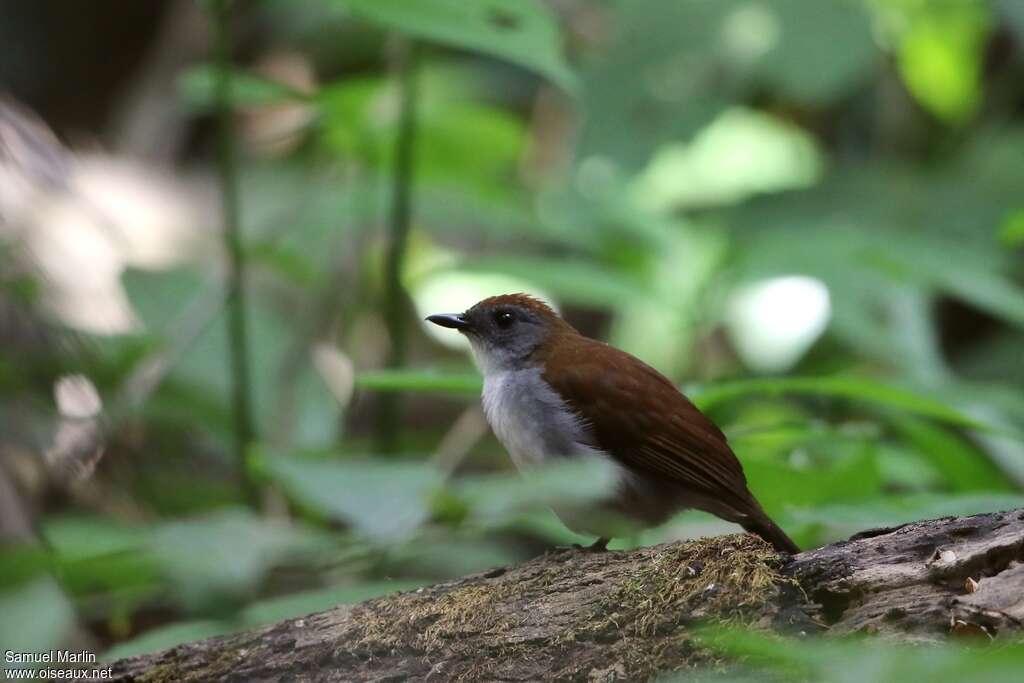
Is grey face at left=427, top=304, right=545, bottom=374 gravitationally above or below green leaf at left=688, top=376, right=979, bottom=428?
above

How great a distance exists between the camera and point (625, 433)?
3396 mm

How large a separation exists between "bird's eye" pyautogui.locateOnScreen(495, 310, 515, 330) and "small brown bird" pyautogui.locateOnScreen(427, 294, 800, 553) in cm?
30

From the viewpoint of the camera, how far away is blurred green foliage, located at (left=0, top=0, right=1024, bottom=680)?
9.46ft

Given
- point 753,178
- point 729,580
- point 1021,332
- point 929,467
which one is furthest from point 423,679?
point 753,178

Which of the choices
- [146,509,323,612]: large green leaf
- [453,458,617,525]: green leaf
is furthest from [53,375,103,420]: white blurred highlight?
[453,458,617,525]: green leaf

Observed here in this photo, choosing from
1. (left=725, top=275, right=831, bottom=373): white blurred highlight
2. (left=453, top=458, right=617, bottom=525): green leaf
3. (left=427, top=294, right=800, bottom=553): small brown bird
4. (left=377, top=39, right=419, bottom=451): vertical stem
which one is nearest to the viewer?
(left=453, top=458, right=617, bottom=525): green leaf

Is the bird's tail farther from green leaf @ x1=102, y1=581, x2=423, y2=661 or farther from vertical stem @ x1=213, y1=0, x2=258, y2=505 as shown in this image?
vertical stem @ x1=213, y1=0, x2=258, y2=505

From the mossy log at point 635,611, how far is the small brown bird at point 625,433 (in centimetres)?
54

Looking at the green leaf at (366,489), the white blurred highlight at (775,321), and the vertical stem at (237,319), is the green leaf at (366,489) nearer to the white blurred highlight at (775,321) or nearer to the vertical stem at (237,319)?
the vertical stem at (237,319)

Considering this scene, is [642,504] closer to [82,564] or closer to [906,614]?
[906,614]

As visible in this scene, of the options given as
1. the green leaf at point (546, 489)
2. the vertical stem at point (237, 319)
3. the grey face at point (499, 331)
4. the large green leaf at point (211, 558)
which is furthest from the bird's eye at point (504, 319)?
the green leaf at point (546, 489)

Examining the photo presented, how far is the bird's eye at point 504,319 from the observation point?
4.12 m

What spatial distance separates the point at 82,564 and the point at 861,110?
21.2 feet

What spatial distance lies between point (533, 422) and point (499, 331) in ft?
2.13
